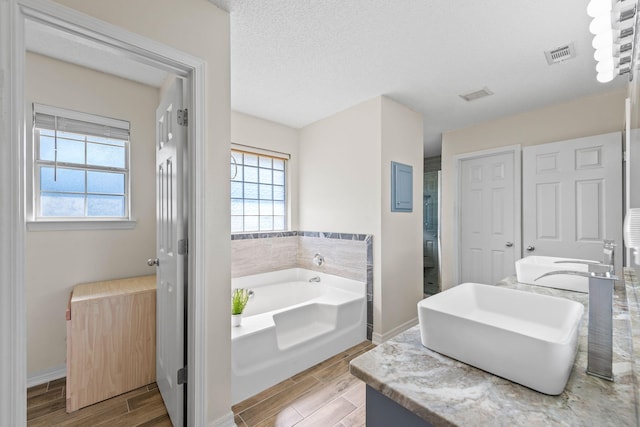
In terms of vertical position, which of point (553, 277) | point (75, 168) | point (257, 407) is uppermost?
point (75, 168)

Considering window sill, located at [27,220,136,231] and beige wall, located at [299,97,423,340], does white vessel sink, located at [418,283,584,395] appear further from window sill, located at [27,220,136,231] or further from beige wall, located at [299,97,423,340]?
window sill, located at [27,220,136,231]

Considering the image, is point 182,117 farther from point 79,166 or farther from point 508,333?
point 508,333

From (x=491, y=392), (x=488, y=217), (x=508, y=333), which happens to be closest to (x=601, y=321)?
(x=508, y=333)

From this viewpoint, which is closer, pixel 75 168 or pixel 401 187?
pixel 75 168

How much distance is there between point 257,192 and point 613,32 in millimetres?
3032

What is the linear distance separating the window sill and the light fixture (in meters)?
3.17

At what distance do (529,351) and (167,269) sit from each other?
1800 millimetres

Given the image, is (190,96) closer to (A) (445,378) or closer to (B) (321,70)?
(B) (321,70)

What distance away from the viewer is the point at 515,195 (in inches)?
118

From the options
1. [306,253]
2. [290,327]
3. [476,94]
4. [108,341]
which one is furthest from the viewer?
[306,253]

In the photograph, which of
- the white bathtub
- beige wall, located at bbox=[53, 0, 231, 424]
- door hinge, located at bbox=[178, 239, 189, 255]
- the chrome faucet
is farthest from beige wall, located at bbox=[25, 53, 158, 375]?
the chrome faucet

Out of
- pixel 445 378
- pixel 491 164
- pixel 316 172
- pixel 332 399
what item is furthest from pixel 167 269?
pixel 491 164

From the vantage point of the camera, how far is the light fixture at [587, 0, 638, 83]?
3.08ft

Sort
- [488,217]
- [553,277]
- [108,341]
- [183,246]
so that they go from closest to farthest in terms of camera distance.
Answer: [183,246], [553,277], [108,341], [488,217]
